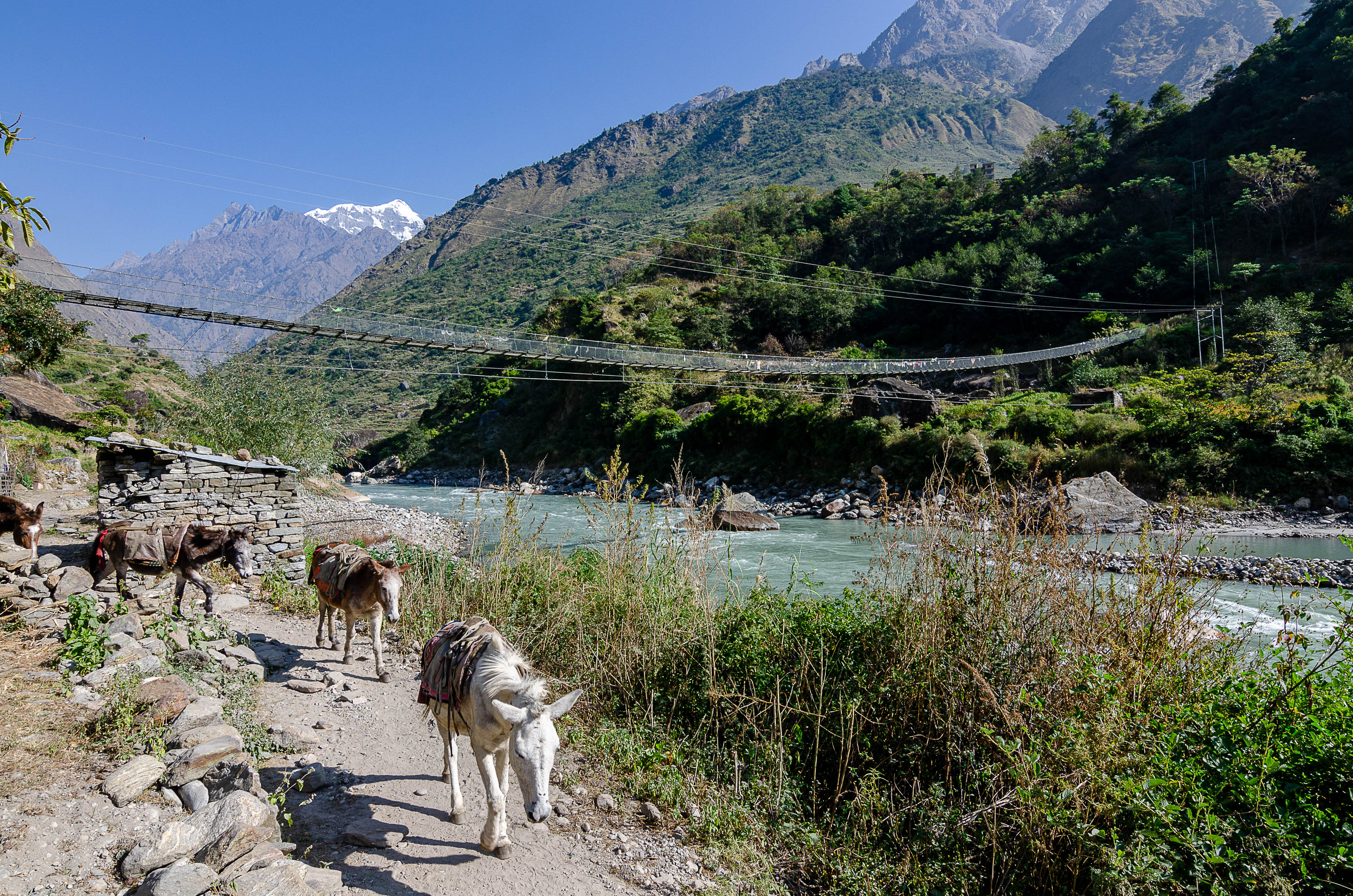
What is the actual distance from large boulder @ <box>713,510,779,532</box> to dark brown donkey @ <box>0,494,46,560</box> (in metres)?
12.8

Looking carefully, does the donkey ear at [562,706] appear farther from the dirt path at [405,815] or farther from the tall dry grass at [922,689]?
the tall dry grass at [922,689]

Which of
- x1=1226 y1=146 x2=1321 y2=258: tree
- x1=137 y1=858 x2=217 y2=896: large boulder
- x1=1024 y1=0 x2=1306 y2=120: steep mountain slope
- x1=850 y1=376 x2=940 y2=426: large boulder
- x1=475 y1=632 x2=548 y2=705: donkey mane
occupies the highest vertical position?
x1=1024 y1=0 x2=1306 y2=120: steep mountain slope

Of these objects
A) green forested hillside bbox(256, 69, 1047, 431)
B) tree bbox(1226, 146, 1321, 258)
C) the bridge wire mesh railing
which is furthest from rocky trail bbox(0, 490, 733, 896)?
green forested hillside bbox(256, 69, 1047, 431)

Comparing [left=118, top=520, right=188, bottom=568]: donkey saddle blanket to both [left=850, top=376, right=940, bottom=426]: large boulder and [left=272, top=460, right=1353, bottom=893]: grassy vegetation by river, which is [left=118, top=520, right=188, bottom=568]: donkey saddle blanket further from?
[left=850, top=376, right=940, bottom=426]: large boulder

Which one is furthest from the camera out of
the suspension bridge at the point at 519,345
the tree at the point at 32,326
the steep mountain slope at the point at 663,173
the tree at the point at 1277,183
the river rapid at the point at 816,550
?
the steep mountain slope at the point at 663,173

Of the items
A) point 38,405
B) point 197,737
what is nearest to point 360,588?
point 197,737

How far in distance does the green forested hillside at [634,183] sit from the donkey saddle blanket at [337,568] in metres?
47.4

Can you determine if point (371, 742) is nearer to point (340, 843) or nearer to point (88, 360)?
point (340, 843)

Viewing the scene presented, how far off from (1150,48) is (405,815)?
22352 cm

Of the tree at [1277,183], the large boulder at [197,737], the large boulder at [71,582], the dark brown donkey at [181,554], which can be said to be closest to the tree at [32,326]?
the large boulder at [71,582]

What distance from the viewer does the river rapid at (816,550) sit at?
5.16 m

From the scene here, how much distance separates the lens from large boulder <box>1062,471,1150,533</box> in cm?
1479

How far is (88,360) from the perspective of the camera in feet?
128

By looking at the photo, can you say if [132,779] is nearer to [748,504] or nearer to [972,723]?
[972,723]
